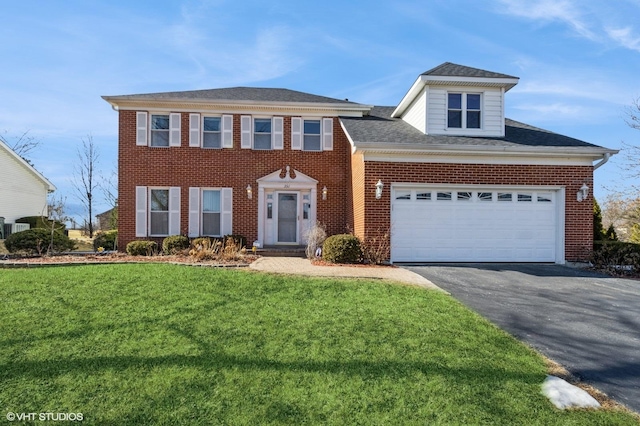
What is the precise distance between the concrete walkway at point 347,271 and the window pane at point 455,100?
19.9 feet

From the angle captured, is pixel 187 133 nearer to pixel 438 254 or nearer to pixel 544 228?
pixel 438 254

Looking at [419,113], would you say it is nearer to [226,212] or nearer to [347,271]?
[347,271]

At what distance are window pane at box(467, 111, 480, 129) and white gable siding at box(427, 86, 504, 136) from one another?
0.51 feet

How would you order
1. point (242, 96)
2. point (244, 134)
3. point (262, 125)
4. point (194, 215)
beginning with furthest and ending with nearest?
point (242, 96) < point (262, 125) < point (244, 134) < point (194, 215)

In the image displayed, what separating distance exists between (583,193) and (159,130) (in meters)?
14.3

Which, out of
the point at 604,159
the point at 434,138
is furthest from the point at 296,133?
the point at 604,159

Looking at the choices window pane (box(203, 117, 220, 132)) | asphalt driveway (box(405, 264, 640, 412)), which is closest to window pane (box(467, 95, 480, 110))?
asphalt driveway (box(405, 264, 640, 412))

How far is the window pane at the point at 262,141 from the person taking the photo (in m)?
14.7

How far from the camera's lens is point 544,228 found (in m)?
11.6

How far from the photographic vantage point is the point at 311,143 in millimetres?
14844

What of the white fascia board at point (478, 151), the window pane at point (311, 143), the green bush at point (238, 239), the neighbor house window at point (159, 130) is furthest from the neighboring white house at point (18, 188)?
the white fascia board at point (478, 151)

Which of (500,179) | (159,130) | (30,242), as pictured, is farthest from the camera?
(159,130)

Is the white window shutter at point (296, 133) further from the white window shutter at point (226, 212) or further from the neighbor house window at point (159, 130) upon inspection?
the neighbor house window at point (159, 130)

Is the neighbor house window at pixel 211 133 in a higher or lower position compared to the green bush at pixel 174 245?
higher
